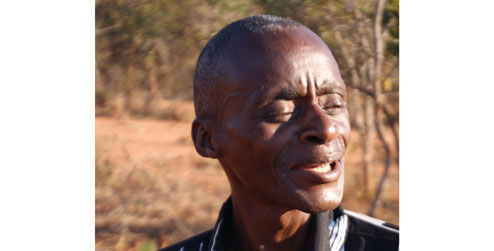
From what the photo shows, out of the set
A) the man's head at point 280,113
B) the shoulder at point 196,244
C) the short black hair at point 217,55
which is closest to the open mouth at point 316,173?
the man's head at point 280,113

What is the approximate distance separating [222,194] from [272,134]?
1.76 metres

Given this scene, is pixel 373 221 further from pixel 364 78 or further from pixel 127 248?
pixel 127 248

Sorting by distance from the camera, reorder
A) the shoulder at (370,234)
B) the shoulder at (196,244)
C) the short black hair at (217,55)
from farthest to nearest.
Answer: the shoulder at (196,244) → the shoulder at (370,234) → the short black hair at (217,55)

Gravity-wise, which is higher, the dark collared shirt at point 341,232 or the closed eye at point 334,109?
the closed eye at point 334,109

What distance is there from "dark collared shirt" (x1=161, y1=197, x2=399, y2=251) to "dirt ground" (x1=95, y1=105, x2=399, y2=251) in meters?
1.14

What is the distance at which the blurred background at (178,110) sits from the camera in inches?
118

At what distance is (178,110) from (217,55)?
150cm

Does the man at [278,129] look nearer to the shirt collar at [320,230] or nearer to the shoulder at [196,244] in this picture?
the shirt collar at [320,230]

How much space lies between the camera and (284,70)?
1.64 metres

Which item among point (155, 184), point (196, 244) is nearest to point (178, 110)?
point (155, 184)

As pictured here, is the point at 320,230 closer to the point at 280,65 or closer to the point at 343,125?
the point at 343,125

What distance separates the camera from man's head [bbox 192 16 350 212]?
1623 mm

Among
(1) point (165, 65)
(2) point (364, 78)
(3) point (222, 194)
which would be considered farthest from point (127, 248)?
(2) point (364, 78)

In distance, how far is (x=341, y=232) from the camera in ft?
6.17
